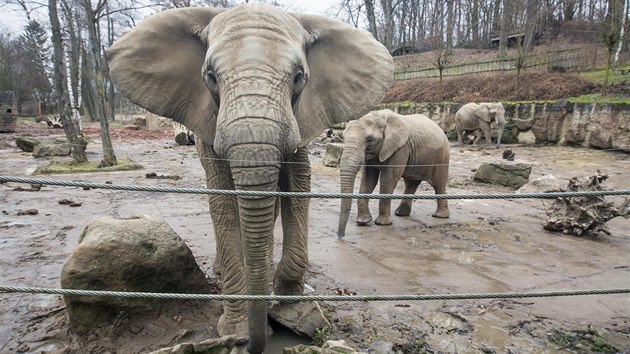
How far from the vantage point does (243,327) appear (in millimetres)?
2732

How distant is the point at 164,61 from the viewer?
290 cm

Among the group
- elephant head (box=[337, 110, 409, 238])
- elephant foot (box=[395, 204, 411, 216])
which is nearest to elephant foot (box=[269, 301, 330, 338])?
elephant head (box=[337, 110, 409, 238])

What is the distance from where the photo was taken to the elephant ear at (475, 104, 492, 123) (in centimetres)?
1545

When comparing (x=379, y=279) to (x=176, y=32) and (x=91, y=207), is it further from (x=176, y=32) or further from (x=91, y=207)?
(x=91, y=207)

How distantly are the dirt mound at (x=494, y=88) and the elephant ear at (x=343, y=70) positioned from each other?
16025 mm

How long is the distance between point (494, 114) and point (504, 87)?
186 inches

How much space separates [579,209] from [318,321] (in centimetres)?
412

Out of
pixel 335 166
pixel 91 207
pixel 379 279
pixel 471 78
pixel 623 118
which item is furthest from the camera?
pixel 471 78

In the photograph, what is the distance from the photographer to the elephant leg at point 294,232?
3.02 m

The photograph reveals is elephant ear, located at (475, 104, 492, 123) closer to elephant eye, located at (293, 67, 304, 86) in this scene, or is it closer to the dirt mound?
the dirt mound

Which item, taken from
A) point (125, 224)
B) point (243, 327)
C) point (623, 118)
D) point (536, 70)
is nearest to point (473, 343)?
point (243, 327)

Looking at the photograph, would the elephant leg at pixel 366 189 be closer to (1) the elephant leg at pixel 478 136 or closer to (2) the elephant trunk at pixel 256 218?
(2) the elephant trunk at pixel 256 218

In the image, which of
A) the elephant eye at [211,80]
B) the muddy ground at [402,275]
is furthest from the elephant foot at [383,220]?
the elephant eye at [211,80]

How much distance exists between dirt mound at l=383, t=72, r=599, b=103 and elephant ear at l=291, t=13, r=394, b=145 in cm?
1603
